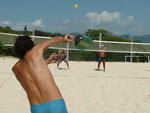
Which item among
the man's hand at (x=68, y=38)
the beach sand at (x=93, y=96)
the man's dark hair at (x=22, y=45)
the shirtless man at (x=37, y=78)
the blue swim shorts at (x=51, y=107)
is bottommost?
the beach sand at (x=93, y=96)

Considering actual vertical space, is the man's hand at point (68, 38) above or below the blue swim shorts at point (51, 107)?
above

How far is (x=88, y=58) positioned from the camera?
17.2 meters

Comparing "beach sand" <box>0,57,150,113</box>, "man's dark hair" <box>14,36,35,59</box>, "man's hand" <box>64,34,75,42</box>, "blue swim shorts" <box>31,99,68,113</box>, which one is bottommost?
"beach sand" <box>0,57,150,113</box>

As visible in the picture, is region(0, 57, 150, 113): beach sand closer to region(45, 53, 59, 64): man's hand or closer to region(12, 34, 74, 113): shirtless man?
region(45, 53, 59, 64): man's hand

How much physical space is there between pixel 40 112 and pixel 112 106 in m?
3.24

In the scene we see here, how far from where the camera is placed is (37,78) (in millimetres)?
2332

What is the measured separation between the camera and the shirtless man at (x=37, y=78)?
7.63ft

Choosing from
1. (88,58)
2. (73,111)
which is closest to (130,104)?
(73,111)

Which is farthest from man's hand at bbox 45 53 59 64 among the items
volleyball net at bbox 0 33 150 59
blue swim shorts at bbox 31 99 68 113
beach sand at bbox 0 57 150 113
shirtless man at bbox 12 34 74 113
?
volleyball net at bbox 0 33 150 59

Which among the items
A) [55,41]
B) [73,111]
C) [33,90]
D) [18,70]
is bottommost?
[73,111]

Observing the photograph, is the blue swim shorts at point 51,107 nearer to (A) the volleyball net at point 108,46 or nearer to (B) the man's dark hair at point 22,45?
(B) the man's dark hair at point 22,45

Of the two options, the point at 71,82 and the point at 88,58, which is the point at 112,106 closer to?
the point at 71,82

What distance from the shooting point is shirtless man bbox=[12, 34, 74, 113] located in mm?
2324

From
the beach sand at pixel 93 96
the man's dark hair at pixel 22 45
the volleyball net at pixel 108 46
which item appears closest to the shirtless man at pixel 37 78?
the man's dark hair at pixel 22 45
